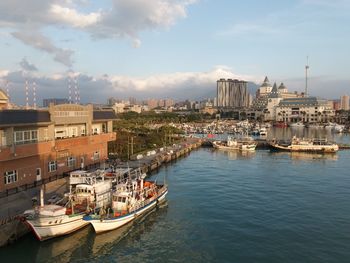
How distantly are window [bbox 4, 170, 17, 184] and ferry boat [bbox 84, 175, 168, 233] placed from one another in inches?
383

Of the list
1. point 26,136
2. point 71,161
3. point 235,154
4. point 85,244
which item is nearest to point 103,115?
point 71,161

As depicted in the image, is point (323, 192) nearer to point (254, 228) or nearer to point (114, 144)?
point (254, 228)

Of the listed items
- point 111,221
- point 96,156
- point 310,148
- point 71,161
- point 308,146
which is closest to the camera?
point 111,221

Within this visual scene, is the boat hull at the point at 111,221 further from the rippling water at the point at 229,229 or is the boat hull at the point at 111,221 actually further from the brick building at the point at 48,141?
the brick building at the point at 48,141

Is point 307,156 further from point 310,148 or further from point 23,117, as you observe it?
point 23,117

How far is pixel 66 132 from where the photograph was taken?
138ft

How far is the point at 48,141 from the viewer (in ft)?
121

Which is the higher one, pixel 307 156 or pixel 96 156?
pixel 96 156

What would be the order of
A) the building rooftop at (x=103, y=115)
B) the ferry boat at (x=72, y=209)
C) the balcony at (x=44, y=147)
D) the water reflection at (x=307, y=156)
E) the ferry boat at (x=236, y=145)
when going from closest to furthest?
the ferry boat at (x=72, y=209)
the balcony at (x=44, y=147)
the building rooftop at (x=103, y=115)
the water reflection at (x=307, y=156)
the ferry boat at (x=236, y=145)

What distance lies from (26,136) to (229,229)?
21529 millimetres

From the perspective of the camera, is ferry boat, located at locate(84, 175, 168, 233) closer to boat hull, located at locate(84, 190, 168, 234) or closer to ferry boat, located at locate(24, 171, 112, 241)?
boat hull, located at locate(84, 190, 168, 234)

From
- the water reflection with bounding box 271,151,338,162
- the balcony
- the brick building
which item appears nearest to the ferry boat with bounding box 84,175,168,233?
the balcony

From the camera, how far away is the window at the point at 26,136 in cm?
3348

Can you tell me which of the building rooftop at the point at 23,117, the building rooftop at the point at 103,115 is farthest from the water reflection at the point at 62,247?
the building rooftop at the point at 103,115
